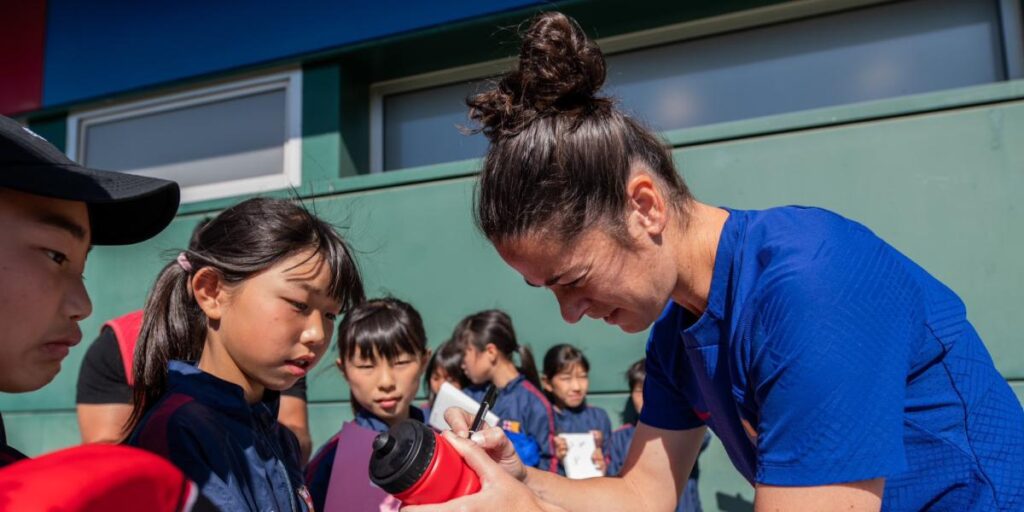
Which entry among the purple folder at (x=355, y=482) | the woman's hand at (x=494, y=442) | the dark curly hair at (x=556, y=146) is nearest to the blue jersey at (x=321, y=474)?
the purple folder at (x=355, y=482)

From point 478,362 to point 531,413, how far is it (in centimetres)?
35

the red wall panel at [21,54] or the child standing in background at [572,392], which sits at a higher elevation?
the red wall panel at [21,54]

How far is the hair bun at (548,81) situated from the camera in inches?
54.8

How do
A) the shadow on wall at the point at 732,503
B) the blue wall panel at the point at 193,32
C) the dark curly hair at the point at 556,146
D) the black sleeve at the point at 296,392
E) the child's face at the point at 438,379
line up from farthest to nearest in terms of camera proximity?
the blue wall panel at the point at 193,32, the child's face at the point at 438,379, the shadow on wall at the point at 732,503, the black sleeve at the point at 296,392, the dark curly hair at the point at 556,146

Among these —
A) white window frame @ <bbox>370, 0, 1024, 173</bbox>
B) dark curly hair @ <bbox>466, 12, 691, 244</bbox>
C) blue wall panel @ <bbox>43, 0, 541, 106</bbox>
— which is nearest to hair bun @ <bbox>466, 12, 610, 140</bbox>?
dark curly hair @ <bbox>466, 12, 691, 244</bbox>

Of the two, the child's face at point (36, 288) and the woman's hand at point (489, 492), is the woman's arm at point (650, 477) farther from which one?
the child's face at point (36, 288)

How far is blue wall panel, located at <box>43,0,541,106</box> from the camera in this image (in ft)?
15.5

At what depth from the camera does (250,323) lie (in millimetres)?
1744

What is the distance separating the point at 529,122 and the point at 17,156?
757 mm

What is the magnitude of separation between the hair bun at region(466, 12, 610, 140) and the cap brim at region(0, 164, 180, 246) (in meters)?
0.56

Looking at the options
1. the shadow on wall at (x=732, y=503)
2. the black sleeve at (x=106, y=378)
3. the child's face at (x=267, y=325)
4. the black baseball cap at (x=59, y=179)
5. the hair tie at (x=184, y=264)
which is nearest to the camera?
the black baseball cap at (x=59, y=179)

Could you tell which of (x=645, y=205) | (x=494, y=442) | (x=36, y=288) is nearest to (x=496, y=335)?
(x=494, y=442)

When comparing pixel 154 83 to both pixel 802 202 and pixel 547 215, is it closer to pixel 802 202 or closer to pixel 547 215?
pixel 802 202

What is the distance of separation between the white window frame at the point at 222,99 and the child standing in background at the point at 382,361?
2282 mm
